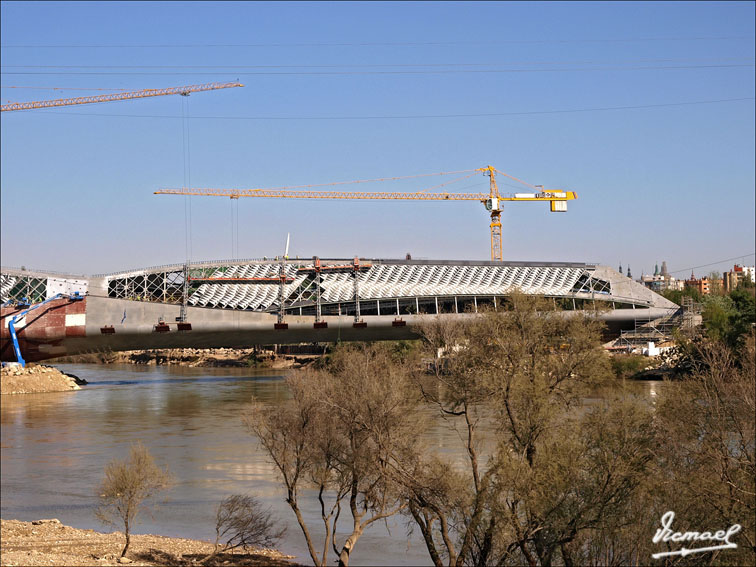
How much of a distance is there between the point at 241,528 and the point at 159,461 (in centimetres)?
1016

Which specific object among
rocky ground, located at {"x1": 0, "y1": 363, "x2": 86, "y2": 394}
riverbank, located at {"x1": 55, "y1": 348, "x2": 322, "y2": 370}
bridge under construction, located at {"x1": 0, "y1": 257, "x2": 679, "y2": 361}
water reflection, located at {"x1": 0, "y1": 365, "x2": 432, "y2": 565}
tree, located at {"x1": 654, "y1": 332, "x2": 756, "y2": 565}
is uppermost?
bridge under construction, located at {"x1": 0, "y1": 257, "x2": 679, "y2": 361}

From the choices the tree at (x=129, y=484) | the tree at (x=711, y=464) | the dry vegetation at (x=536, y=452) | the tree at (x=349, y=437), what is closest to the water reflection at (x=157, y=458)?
the tree at (x=349, y=437)

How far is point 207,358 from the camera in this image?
10069 cm

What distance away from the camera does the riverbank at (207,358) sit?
94.2 meters

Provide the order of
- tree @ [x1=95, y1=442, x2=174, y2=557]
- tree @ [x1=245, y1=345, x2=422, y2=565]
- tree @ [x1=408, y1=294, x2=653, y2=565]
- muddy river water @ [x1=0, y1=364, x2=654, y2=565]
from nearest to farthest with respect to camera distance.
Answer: tree @ [x1=408, y1=294, x2=653, y2=565]
tree @ [x1=245, y1=345, x2=422, y2=565]
tree @ [x1=95, y1=442, x2=174, y2=557]
muddy river water @ [x1=0, y1=364, x2=654, y2=565]

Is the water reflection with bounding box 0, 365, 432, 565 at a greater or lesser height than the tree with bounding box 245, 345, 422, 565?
lesser

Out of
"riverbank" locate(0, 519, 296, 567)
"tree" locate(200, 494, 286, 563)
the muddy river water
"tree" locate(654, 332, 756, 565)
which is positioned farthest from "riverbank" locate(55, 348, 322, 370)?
"tree" locate(654, 332, 756, 565)

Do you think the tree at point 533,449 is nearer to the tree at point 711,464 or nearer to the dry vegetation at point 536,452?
the dry vegetation at point 536,452

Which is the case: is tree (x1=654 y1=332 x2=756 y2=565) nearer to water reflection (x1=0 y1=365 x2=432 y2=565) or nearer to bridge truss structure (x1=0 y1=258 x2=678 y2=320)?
water reflection (x1=0 y1=365 x2=432 y2=565)

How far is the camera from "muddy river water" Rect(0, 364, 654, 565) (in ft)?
74.0

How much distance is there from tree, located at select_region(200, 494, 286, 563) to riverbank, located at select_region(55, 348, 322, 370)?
6802 cm

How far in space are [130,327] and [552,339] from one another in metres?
53.8

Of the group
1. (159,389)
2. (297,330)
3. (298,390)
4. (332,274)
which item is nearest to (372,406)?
(298,390)

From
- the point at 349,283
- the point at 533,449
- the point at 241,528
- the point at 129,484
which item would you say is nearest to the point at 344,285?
the point at 349,283
